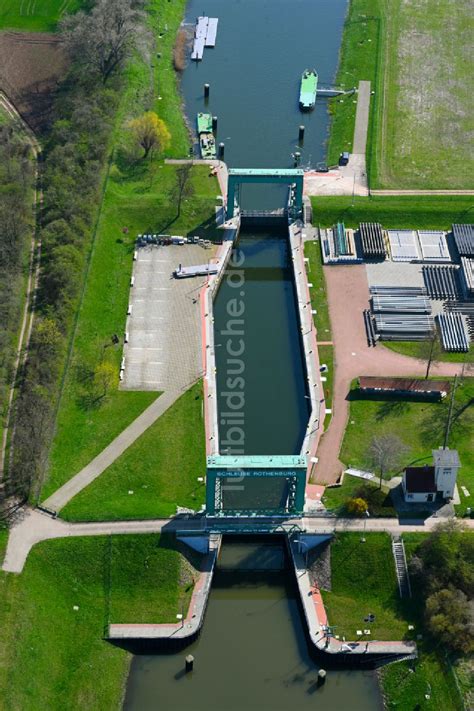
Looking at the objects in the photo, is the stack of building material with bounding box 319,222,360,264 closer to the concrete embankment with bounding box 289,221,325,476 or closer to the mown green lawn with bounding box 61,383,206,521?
the concrete embankment with bounding box 289,221,325,476

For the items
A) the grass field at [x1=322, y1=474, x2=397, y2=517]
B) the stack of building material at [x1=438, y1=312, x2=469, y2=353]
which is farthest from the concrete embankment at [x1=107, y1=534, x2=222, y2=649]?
the stack of building material at [x1=438, y1=312, x2=469, y2=353]

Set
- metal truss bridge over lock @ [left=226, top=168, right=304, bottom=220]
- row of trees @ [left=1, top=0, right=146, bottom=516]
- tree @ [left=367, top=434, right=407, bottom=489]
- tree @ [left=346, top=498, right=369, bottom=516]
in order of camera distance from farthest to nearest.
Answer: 1. metal truss bridge over lock @ [left=226, top=168, right=304, bottom=220]
2. row of trees @ [left=1, top=0, right=146, bottom=516]
3. tree @ [left=367, top=434, right=407, bottom=489]
4. tree @ [left=346, top=498, right=369, bottom=516]

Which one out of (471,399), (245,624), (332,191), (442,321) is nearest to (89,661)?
(245,624)

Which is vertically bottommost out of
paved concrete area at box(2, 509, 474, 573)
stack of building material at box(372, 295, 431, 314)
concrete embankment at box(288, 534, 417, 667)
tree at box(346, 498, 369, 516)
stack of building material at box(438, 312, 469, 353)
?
concrete embankment at box(288, 534, 417, 667)

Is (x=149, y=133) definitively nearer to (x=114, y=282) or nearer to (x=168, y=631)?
(x=114, y=282)

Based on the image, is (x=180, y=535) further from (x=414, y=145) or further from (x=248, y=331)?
(x=414, y=145)

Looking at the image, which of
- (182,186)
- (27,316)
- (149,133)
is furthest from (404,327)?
(149,133)
